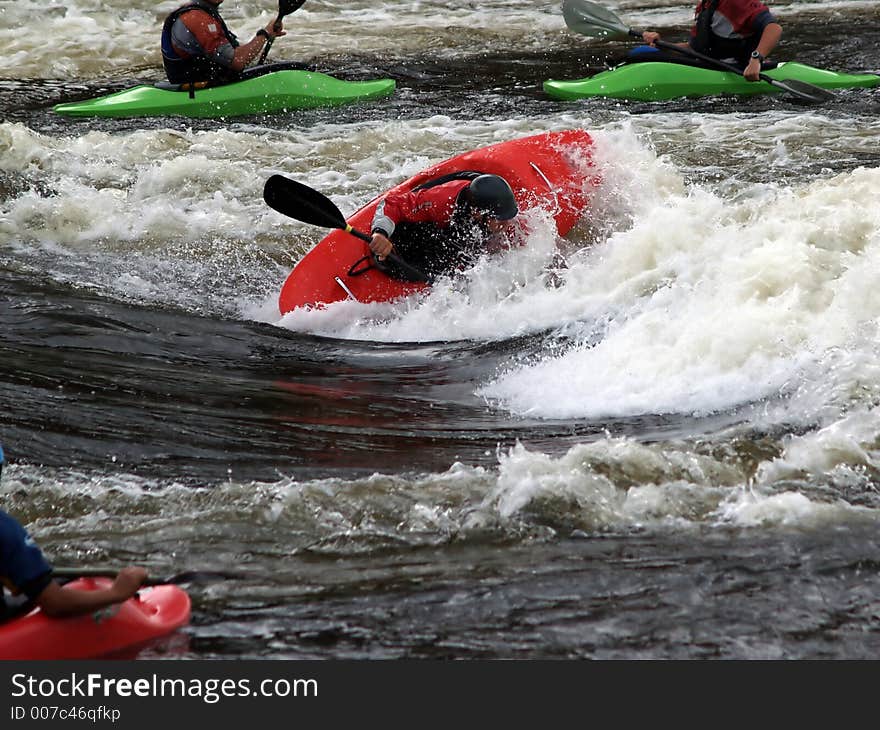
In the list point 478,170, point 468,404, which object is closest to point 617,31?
point 478,170

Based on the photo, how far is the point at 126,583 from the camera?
2.84 meters

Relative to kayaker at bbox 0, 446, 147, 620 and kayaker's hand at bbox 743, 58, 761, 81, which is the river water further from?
kayaker's hand at bbox 743, 58, 761, 81

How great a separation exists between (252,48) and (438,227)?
12.9ft

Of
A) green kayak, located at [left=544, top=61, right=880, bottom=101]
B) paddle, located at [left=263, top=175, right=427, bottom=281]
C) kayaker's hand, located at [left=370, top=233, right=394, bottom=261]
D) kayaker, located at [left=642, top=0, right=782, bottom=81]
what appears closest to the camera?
kayaker's hand, located at [left=370, top=233, right=394, bottom=261]

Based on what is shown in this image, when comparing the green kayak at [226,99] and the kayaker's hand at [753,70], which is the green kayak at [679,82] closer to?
the kayaker's hand at [753,70]

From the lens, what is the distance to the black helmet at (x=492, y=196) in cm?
546

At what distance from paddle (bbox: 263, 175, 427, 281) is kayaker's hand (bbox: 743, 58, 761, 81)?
14.7 feet

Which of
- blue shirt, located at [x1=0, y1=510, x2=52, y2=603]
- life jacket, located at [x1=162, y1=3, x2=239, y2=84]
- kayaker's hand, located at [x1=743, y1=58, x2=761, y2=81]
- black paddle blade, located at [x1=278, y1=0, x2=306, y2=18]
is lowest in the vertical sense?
blue shirt, located at [x1=0, y1=510, x2=52, y2=603]

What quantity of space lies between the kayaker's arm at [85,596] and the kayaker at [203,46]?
21.7 feet

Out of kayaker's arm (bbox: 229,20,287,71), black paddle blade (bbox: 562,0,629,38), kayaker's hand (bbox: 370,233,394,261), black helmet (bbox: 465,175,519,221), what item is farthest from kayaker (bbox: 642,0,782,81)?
kayaker's hand (bbox: 370,233,394,261)

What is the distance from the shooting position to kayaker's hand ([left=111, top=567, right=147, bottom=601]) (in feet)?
9.32

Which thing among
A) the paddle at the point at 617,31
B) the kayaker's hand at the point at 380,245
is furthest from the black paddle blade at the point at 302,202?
the paddle at the point at 617,31

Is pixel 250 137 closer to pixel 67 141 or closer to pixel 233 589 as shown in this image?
pixel 67 141

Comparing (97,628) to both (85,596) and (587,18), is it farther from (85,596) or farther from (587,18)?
(587,18)
